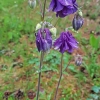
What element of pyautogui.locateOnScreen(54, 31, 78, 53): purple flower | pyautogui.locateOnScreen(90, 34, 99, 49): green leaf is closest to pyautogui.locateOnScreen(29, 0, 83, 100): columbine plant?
pyautogui.locateOnScreen(54, 31, 78, 53): purple flower

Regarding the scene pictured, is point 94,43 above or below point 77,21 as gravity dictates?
below

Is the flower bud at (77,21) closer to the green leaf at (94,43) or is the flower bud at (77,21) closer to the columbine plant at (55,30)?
the columbine plant at (55,30)

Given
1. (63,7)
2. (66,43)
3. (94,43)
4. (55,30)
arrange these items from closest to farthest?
1. (63,7)
2. (55,30)
3. (66,43)
4. (94,43)

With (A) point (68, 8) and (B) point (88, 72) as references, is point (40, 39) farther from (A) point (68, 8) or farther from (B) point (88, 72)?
(B) point (88, 72)

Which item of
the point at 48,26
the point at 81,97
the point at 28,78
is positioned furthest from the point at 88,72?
the point at 48,26

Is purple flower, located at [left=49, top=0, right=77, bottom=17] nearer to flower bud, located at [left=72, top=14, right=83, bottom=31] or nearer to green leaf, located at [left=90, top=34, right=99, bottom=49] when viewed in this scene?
flower bud, located at [left=72, top=14, right=83, bottom=31]

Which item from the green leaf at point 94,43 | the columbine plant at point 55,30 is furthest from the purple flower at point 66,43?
the green leaf at point 94,43

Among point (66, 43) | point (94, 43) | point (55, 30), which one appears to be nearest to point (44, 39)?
point (55, 30)

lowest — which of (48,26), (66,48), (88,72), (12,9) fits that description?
(88,72)

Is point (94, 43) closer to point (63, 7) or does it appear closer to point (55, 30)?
point (55, 30)
